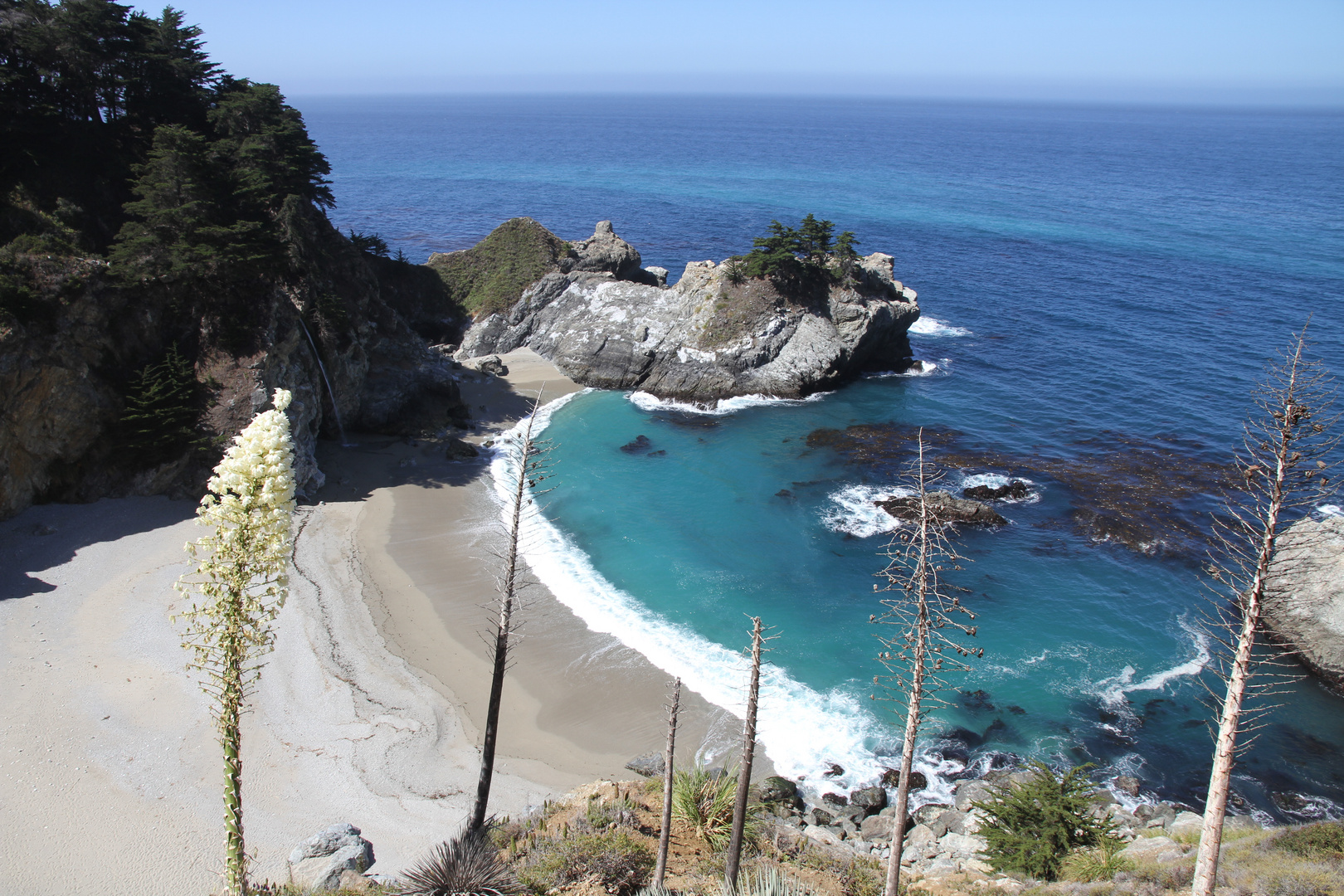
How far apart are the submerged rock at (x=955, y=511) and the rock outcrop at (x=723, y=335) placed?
559 inches

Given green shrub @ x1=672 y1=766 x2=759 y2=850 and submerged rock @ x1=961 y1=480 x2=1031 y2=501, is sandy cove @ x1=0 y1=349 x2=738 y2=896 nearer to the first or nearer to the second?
green shrub @ x1=672 y1=766 x2=759 y2=850

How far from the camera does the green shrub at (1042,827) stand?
16188mm

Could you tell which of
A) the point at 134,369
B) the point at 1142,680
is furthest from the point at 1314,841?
the point at 134,369

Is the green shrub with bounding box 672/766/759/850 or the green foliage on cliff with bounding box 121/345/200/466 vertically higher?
the green foliage on cliff with bounding box 121/345/200/466

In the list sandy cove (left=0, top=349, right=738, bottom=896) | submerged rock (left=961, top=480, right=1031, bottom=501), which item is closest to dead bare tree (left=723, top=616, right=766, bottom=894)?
sandy cove (left=0, top=349, right=738, bottom=896)

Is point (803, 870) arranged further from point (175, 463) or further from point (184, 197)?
point (184, 197)

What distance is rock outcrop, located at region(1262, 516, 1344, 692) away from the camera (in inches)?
950

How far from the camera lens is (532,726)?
2134cm

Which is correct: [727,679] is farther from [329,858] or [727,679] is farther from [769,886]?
[329,858]

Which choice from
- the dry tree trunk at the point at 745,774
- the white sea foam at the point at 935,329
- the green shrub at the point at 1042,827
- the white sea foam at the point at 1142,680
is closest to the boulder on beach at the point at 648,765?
the dry tree trunk at the point at 745,774

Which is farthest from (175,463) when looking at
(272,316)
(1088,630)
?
(1088,630)

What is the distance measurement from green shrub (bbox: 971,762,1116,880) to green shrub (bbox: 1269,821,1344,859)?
322 cm

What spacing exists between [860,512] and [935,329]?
31.1 m

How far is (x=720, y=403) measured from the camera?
44.3m
